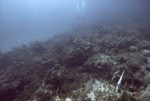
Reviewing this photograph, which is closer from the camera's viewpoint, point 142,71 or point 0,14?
point 142,71

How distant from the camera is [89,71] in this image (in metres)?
6.10

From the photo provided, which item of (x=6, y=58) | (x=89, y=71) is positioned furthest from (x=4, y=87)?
(x=6, y=58)

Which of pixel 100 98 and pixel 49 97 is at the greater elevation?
pixel 100 98

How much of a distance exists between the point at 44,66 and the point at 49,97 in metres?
3.76

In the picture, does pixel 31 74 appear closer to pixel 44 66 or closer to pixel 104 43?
pixel 44 66

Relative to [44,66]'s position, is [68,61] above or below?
above

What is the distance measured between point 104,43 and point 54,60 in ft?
17.2

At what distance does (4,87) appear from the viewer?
511cm

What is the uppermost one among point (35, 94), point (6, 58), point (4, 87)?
point (4, 87)

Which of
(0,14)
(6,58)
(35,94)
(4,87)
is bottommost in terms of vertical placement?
(6,58)

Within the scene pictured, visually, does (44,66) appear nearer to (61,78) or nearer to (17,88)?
(17,88)

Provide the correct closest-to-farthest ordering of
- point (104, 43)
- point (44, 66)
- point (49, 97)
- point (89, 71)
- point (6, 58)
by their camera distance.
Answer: point (49, 97) → point (89, 71) → point (44, 66) → point (104, 43) → point (6, 58)

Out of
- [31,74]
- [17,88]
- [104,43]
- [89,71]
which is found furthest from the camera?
[104,43]

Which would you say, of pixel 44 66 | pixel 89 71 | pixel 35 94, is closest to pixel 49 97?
pixel 35 94
